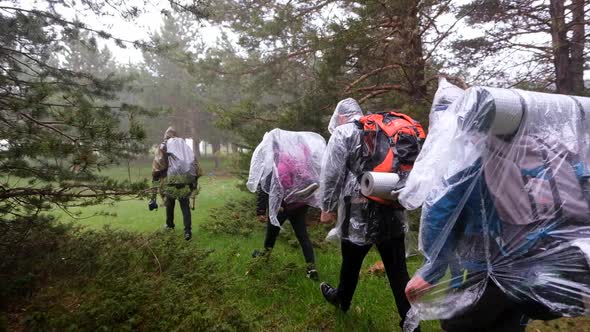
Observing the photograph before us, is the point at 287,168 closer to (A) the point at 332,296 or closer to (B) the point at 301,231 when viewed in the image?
(B) the point at 301,231

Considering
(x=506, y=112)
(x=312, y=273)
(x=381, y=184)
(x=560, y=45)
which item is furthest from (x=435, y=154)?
(x=560, y=45)

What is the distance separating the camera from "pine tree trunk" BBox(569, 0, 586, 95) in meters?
6.04

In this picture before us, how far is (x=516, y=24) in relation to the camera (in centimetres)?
738

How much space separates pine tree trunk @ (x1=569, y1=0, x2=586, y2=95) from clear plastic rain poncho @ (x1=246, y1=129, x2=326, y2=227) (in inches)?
208

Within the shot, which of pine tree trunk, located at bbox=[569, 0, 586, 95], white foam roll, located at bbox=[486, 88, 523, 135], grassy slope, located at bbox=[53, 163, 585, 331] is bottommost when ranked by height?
grassy slope, located at bbox=[53, 163, 585, 331]

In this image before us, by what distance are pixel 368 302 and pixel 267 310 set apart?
101 centimetres

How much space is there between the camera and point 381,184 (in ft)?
7.51

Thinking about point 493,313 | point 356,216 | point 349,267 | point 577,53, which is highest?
point 577,53

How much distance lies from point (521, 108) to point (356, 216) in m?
1.28

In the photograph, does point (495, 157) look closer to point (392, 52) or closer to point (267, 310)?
point (267, 310)

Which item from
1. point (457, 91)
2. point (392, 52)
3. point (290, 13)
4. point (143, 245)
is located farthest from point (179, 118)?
point (457, 91)

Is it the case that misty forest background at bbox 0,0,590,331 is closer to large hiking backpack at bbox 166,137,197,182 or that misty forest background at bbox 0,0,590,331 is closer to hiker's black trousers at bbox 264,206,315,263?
hiker's black trousers at bbox 264,206,315,263

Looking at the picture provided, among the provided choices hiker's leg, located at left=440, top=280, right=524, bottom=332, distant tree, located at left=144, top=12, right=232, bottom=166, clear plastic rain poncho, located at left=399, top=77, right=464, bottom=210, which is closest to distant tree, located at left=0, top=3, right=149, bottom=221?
clear plastic rain poncho, located at left=399, top=77, right=464, bottom=210

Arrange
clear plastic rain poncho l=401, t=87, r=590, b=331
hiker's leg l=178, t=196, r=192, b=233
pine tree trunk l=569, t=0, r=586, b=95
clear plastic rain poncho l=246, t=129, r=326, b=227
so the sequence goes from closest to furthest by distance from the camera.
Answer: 1. clear plastic rain poncho l=401, t=87, r=590, b=331
2. clear plastic rain poncho l=246, t=129, r=326, b=227
3. hiker's leg l=178, t=196, r=192, b=233
4. pine tree trunk l=569, t=0, r=586, b=95
